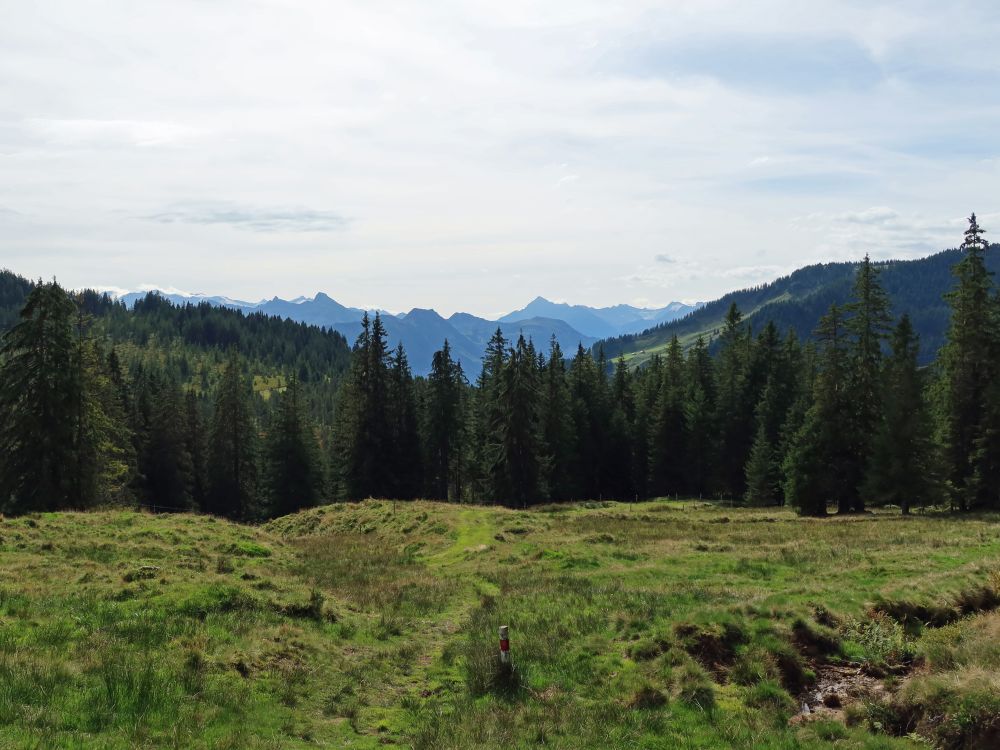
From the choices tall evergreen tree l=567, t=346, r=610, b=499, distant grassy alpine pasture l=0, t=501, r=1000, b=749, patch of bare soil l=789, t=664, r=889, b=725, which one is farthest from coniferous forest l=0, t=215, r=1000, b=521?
patch of bare soil l=789, t=664, r=889, b=725

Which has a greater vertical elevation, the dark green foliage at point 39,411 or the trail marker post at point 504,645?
the dark green foliage at point 39,411

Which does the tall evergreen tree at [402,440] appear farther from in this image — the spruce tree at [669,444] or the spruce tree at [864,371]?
the spruce tree at [864,371]

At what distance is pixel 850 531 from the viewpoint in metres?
31.3

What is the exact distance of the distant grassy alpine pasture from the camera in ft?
34.4

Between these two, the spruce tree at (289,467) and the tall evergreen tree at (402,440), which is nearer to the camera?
the tall evergreen tree at (402,440)

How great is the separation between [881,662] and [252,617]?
14.2 metres

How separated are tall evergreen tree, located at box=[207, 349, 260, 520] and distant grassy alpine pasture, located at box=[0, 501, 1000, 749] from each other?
4856 centimetres

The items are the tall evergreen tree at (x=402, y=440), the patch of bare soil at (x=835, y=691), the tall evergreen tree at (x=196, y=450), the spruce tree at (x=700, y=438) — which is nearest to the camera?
the patch of bare soil at (x=835, y=691)

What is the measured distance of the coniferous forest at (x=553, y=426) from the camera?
42062 millimetres

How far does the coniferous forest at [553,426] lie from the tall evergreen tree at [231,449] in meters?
0.24

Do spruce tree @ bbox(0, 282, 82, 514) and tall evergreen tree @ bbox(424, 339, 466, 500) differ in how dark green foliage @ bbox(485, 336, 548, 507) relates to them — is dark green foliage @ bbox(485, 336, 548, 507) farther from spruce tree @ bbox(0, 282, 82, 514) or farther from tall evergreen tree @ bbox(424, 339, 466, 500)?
spruce tree @ bbox(0, 282, 82, 514)

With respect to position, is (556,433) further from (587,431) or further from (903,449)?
(903,449)

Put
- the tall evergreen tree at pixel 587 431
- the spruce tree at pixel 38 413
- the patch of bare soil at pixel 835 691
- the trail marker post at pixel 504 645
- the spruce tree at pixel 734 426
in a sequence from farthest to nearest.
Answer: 1. the tall evergreen tree at pixel 587 431
2. the spruce tree at pixel 734 426
3. the spruce tree at pixel 38 413
4. the trail marker post at pixel 504 645
5. the patch of bare soil at pixel 835 691

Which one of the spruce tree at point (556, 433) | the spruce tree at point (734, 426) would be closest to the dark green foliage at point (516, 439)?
the spruce tree at point (556, 433)
